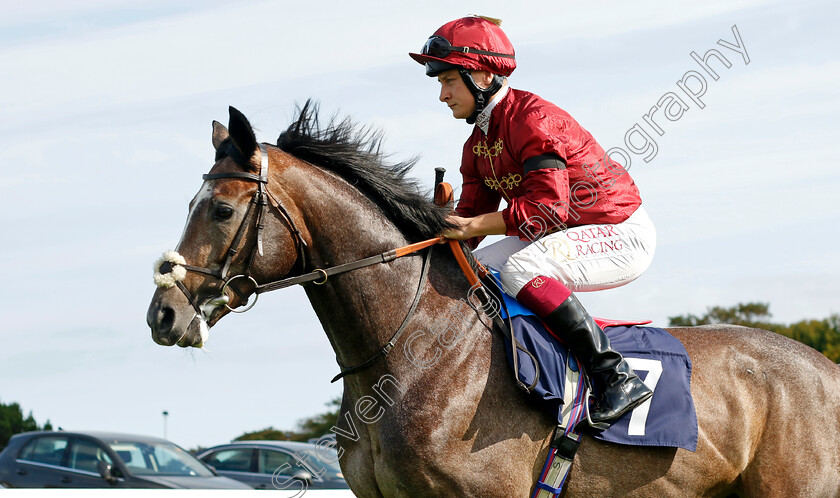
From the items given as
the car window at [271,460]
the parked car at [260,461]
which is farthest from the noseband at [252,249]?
the car window at [271,460]

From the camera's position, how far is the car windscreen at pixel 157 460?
1212 centimetres

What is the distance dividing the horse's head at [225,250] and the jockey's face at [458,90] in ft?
3.57

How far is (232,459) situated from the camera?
14.3m

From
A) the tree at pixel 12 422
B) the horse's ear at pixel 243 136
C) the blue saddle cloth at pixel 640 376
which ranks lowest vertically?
the blue saddle cloth at pixel 640 376

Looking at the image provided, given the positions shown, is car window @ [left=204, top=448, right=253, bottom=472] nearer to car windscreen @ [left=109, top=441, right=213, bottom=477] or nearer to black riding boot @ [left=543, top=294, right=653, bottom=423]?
car windscreen @ [left=109, top=441, right=213, bottom=477]

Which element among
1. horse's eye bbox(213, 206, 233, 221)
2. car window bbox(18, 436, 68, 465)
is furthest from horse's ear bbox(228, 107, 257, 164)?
car window bbox(18, 436, 68, 465)

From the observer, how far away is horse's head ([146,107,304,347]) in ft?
13.8

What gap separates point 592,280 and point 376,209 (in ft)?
3.83

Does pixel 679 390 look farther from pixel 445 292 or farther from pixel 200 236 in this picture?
pixel 200 236

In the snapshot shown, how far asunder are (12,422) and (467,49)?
51.6ft

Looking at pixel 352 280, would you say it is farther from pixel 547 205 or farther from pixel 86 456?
pixel 86 456

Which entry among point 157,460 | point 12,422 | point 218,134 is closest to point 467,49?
point 218,134

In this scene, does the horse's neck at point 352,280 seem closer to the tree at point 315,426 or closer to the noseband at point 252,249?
the noseband at point 252,249

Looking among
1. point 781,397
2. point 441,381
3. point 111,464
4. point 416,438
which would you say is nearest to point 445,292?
point 441,381
